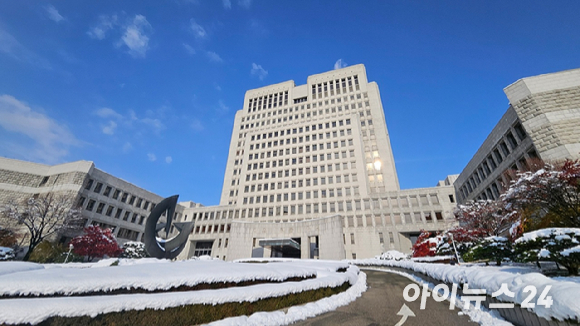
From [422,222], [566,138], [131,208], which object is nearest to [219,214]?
[131,208]

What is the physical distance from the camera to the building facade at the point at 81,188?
41344mm

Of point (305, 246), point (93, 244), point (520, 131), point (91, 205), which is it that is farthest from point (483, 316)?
point (91, 205)

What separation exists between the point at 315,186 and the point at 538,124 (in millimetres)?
39870

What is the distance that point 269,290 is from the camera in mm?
7359

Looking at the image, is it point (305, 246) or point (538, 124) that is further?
point (305, 246)

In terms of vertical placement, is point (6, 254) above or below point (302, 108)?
below

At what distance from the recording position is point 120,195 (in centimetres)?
4959

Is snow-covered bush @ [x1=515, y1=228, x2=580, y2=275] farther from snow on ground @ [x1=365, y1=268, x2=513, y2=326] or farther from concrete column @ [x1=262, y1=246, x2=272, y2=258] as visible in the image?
concrete column @ [x1=262, y1=246, x2=272, y2=258]

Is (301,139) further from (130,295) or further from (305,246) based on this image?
(130,295)

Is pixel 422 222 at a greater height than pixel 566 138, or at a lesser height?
lesser

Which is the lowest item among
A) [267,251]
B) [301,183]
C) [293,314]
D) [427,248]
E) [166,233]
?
[293,314]

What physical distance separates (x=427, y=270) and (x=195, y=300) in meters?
12.1

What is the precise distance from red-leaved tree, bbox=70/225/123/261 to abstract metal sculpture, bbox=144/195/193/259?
1318 cm

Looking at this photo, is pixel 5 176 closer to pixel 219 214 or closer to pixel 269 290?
pixel 219 214
